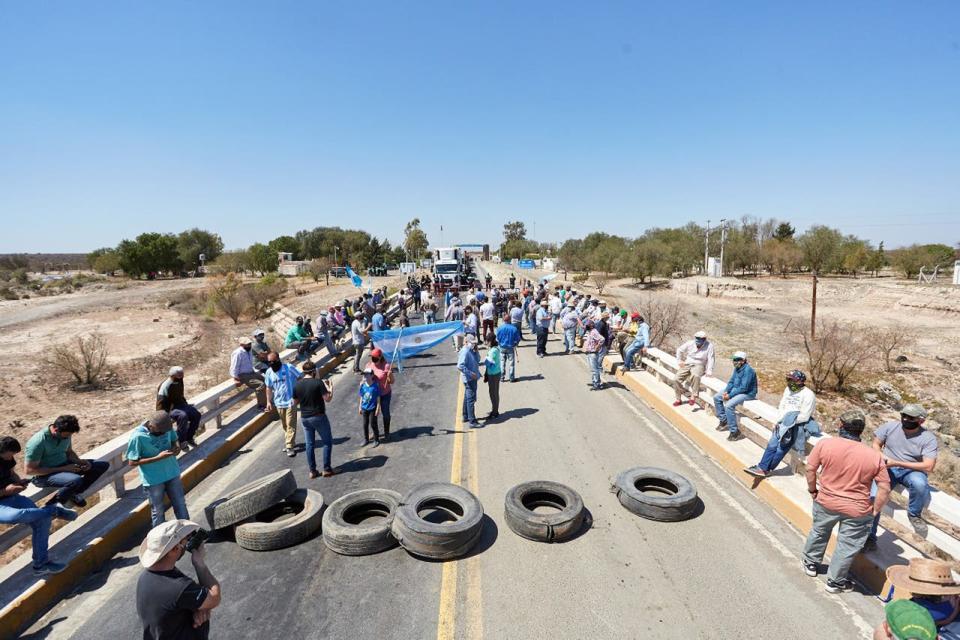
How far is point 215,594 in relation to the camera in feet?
10.4

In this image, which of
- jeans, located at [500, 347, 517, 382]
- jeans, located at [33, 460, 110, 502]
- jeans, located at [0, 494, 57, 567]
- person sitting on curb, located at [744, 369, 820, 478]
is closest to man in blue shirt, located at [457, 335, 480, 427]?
jeans, located at [500, 347, 517, 382]

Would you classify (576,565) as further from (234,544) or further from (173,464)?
(173,464)

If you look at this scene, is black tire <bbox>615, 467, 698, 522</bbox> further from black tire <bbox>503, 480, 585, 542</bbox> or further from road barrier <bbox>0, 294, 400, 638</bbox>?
road barrier <bbox>0, 294, 400, 638</bbox>

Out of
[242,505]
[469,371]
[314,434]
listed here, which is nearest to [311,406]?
[314,434]

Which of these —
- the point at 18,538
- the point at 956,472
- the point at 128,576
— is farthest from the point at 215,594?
the point at 956,472

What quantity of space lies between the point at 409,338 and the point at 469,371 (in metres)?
5.44

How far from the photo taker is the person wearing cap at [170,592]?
296cm

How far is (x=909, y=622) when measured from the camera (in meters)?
2.93

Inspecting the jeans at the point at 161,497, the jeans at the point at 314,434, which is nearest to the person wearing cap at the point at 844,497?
the jeans at the point at 314,434

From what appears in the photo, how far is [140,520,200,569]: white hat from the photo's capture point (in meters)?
2.93

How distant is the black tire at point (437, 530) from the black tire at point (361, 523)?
7.0 inches

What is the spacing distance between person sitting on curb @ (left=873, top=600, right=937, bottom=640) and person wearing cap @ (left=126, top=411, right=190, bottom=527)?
23.1 ft

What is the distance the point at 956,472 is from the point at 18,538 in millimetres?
16188

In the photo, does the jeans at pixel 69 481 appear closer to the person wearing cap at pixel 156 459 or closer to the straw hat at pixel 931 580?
the person wearing cap at pixel 156 459
